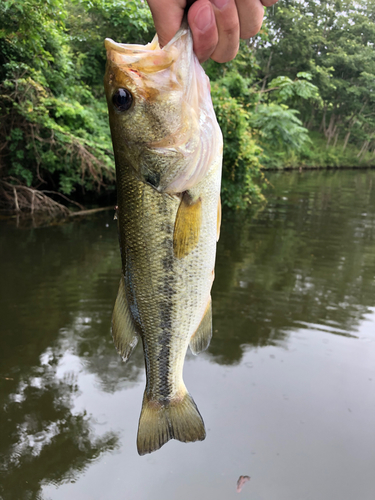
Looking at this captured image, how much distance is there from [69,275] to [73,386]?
3.46m

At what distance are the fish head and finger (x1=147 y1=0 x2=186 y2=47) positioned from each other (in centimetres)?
10

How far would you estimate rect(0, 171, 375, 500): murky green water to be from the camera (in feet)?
10.9

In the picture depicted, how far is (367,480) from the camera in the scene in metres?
3.32

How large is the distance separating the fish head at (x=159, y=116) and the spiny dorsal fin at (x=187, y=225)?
7 cm

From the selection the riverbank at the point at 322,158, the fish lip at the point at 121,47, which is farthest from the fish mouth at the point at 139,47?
the riverbank at the point at 322,158

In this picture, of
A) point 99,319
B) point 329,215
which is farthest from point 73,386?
point 329,215

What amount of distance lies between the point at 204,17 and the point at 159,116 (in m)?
0.38

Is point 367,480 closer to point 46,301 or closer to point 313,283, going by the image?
point 313,283

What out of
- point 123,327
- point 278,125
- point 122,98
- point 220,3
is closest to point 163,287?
point 123,327

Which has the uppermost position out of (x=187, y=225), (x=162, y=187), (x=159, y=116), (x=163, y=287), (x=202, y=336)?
(x=159, y=116)

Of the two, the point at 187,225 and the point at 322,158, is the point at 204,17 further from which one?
the point at 322,158

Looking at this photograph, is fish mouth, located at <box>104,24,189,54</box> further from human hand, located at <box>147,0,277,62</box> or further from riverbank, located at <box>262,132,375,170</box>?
riverbank, located at <box>262,132,375,170</box>

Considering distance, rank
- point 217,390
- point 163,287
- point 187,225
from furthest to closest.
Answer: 1. point 217,390
2. point 163,287
3. point 187,225

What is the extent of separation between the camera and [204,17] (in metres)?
1.37
